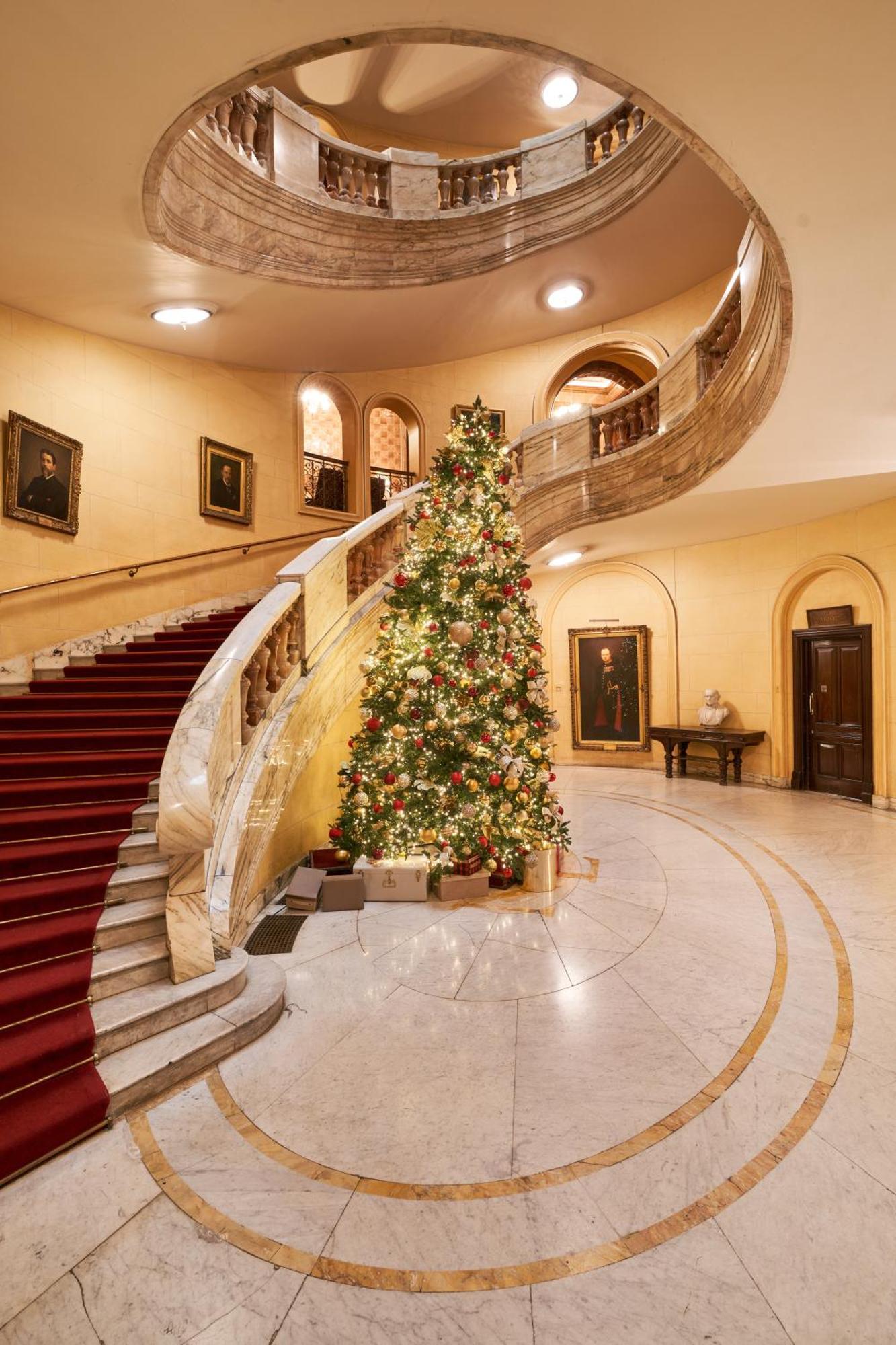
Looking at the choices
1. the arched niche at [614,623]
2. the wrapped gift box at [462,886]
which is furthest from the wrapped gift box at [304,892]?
the arched niche at [614,623]

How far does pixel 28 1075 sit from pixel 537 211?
9932 millimetres

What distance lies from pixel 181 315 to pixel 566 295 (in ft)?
17.6

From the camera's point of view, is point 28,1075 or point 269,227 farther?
point 269,227

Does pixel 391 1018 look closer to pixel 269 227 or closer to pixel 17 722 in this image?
pixel 17 722

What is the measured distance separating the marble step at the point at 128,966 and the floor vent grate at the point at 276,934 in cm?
89

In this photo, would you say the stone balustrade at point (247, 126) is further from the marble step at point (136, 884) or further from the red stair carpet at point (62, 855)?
the marble step at point (136, 884)

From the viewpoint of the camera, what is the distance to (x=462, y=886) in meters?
4.91

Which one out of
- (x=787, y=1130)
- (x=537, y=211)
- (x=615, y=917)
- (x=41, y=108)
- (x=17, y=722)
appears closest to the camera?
(x=787, y=1130)

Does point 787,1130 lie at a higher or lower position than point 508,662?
lower

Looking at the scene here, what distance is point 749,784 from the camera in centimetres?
958

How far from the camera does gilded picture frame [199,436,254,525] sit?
8.59 metres

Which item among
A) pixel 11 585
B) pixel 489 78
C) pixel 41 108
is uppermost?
pixel 489 78

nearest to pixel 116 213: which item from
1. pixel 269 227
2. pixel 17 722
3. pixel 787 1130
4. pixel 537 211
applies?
pixel 269 227

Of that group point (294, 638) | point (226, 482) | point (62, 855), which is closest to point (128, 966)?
point (62, 855)
